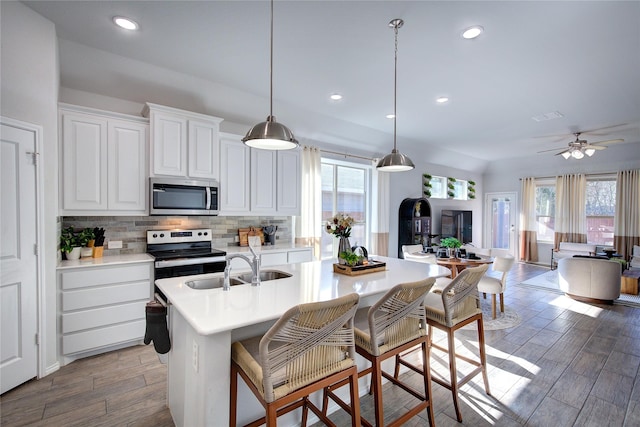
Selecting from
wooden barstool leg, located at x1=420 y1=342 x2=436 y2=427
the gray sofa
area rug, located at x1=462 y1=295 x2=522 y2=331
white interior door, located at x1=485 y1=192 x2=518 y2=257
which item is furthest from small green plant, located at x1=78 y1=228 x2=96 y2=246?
white interior door, located at x1=485 y1=192 x2=518 y2=257

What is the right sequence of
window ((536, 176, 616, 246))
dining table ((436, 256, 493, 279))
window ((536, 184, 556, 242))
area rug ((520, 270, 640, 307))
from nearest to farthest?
1. dining table ((436, 256, 493, 279))
2. area rug ((520, 270, 640, 307))
3. window ((536, 176, 616, 246))
4. window ((536, 184, 556, 242))

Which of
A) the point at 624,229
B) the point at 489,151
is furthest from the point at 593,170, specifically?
the point at 489,151

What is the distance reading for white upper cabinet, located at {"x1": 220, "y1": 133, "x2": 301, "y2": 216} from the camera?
4.04m

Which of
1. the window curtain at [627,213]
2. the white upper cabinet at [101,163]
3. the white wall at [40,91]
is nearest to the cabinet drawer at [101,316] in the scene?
the white wall at [40,91]

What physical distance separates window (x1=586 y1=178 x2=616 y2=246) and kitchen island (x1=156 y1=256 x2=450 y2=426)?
7.61 m

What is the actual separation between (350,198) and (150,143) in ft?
11.9

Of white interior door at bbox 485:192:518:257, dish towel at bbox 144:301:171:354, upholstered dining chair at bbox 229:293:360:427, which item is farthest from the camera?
white interior door at bbox 485:192:518:257

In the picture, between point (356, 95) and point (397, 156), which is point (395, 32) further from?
point (356, 95)

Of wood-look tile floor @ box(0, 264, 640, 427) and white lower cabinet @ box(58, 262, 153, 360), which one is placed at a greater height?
white lower cabinet @ box(58, 262, 153, 360)

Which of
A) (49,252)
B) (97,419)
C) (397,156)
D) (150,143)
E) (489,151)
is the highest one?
(489,151)

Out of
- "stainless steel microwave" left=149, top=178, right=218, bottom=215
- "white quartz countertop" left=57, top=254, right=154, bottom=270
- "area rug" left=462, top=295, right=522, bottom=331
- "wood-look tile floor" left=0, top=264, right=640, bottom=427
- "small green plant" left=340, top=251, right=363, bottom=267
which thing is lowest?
"wood-look tile floor" left=0, top=264, right=640, bottom=427

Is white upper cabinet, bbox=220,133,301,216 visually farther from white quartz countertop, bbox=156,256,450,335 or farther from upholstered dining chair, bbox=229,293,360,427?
upholstered dining chair, bbox=229,293,360,427

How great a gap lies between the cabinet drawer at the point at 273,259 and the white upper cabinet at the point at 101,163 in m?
1.47

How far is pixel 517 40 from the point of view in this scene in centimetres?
267
